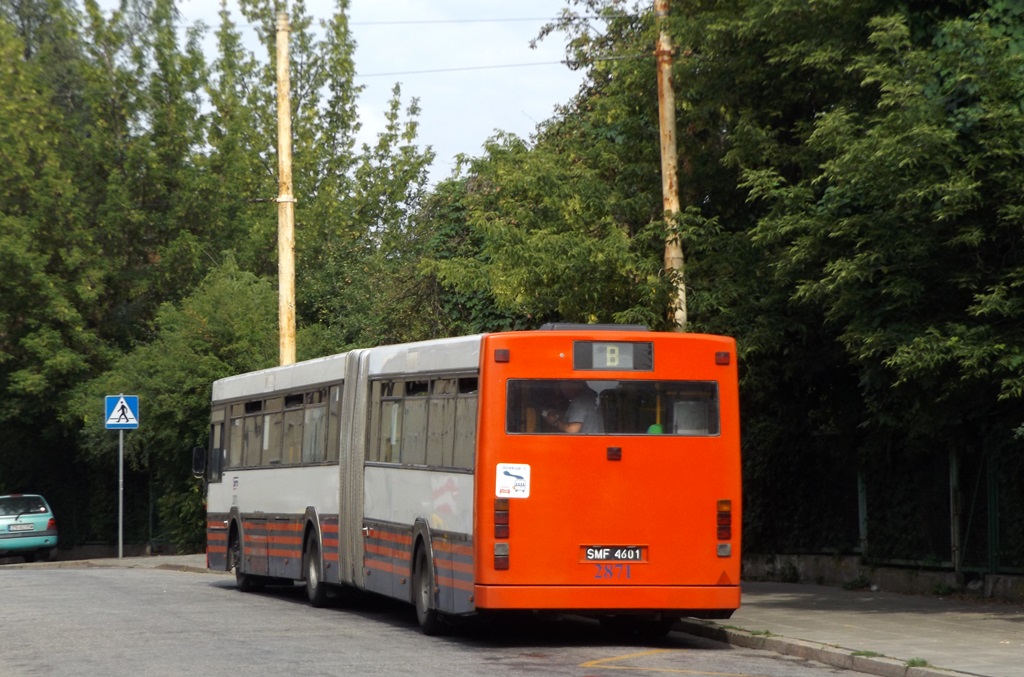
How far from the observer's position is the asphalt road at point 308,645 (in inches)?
500

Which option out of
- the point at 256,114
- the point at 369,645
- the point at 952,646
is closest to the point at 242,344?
the point at 369,645

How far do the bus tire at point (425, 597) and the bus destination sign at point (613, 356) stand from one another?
2.50 metres

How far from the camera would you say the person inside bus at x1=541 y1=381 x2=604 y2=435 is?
48.0ft

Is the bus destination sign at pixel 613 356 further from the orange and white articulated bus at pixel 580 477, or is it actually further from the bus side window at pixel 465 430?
the bus side window at pixel 465 430

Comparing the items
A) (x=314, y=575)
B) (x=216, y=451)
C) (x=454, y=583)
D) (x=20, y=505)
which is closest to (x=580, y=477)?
(x=454, y=583)

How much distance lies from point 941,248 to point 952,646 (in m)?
4.25

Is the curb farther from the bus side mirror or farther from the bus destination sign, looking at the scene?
the bus side mirror

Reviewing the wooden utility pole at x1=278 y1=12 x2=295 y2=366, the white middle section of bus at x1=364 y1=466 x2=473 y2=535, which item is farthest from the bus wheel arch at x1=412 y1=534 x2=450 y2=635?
the wooden utility pole at x1=278 y1=12 x2=295 y2=366

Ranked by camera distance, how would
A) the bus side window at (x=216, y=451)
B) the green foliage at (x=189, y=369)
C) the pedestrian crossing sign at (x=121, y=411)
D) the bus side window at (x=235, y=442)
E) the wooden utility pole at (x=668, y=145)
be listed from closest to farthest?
the wooden utility pole at (x=668, y=145) → the bus side window at (x=235, y=442) → the bus side window at (x=216, y=451) → the pedestrian crossing sign at (x=121, y=411) → the green foliage at (x=189, y=369)

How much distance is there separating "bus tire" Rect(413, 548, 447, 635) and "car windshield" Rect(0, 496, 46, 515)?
25.2 metres

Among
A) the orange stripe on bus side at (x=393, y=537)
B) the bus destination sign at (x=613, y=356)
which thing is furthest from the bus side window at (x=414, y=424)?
the bus destination sign at (x=613, y=356)

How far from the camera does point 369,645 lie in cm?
1461

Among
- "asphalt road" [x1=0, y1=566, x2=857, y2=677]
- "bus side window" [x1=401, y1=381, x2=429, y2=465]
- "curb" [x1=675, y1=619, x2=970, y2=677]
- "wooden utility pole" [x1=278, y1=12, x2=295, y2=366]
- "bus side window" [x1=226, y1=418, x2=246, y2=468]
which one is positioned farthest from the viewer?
"wooden utility pole" [x1=278, y1=12, x2=295, y2=366]

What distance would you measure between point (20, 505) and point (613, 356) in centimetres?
2786
